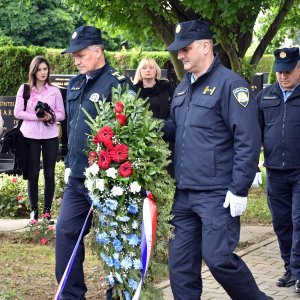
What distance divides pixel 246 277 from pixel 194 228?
463mm

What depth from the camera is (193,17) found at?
989cm

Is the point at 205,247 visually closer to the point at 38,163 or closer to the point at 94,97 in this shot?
the point at 94,97

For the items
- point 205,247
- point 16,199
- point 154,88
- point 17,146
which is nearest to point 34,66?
point 17,146

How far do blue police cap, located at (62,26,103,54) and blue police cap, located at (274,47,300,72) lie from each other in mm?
1743

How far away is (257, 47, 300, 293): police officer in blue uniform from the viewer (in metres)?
6.68

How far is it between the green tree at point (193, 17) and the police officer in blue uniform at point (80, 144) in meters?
2.99

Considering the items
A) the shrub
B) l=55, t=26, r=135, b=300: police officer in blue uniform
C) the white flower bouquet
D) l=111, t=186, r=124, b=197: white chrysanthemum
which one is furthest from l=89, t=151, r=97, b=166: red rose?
the shrub

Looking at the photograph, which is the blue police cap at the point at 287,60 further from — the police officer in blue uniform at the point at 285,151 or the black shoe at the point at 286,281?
the black shoe at the point at 286,281

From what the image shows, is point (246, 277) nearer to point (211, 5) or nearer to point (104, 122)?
point (104, 122)

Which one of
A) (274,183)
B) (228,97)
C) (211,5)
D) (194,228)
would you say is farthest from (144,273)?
(211,5)

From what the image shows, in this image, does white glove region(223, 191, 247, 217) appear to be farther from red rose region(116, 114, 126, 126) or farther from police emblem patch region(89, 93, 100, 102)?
police emblem patch region(89, 93, 100, 102)

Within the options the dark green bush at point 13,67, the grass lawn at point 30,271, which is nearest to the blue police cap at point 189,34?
the grass lawn at point 30,271

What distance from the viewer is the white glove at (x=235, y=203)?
16.3 ft

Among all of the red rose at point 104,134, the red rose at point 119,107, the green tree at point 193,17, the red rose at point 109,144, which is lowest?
the red rose at point 109,144
